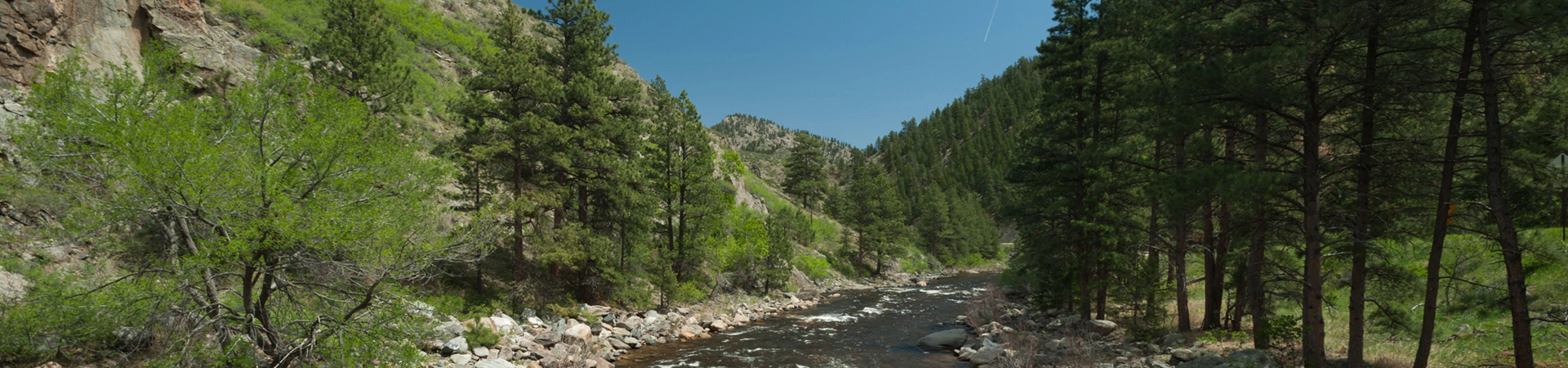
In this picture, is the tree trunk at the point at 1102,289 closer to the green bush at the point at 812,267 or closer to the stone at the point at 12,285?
the stone at the point at 12,285

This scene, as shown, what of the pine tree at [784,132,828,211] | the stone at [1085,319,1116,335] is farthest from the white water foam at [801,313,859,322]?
the pine tree at [784,132,828,211]

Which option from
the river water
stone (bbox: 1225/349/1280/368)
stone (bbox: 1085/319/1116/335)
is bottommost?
the river water

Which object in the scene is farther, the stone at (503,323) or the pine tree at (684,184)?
the pine tree at (684,184)

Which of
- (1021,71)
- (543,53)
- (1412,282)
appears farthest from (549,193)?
(1021,71)

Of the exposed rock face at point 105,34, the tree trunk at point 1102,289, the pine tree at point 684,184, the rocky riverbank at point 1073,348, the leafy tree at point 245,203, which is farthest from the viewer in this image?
the pine tree at point 684,184

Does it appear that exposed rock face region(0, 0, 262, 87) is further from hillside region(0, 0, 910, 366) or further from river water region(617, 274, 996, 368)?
river water region(617, 274, 996, 368)

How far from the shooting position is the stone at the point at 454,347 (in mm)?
12727

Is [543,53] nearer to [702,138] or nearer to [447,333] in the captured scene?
[702,138]

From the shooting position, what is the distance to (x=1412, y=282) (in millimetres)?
9758

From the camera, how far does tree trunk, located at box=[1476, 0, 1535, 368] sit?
23.0 ft

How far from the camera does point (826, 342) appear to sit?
18.7 m

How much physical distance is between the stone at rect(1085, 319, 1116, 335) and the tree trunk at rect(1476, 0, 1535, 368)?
8843mm

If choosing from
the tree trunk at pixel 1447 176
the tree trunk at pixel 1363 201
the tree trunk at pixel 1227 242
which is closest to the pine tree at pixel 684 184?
the tree trunk at pixel 1227 242

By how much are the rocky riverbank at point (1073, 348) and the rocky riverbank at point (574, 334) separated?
873 centimetres
